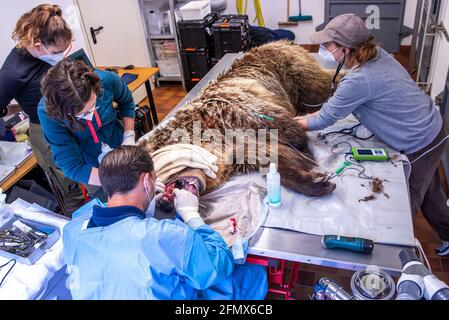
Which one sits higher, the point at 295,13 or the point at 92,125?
the point at 92,125

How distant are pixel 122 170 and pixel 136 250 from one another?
31 cm

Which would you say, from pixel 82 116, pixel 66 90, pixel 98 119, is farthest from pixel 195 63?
pixel 66 90

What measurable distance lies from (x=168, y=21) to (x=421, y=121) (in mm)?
3827

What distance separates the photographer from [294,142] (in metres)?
2.06

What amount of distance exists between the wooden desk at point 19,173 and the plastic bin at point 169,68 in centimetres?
282

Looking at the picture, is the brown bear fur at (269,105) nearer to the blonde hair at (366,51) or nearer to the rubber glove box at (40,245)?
the blonde hair at (366,51)

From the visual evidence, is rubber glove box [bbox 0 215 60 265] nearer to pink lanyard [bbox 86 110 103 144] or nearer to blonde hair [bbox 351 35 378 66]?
pink lanyard [bbox 86 110 103 144]

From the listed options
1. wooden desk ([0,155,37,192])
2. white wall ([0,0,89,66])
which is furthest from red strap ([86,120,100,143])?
white wall ([0,0,89,66])

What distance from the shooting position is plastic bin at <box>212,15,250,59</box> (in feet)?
14.1

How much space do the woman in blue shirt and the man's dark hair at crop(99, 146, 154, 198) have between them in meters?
0.46

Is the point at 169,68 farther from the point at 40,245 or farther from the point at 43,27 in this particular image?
the point at 40,245

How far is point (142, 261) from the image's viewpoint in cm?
119
